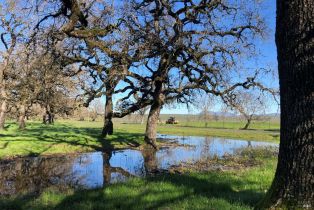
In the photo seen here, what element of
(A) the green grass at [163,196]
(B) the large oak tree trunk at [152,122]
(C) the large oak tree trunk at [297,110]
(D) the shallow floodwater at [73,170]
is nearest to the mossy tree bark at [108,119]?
(B) the large oak tree trunk at [152,122]

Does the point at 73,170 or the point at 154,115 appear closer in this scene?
the point at 73,170

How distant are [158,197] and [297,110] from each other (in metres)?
3.97

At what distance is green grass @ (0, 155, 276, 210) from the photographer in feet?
26.4

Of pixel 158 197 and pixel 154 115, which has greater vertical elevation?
pixel 154 115

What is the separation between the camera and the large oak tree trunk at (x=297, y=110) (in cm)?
591

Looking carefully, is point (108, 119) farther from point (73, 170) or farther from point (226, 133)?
point (226, 133)

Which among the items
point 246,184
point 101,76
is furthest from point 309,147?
point 101,76

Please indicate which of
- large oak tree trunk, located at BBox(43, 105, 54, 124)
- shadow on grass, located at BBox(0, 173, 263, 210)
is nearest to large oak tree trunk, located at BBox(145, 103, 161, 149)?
large oak tree trunk, located at BBox(43, 105, 54, 124)

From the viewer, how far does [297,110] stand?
6000mm

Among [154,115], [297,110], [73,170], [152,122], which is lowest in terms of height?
[73,170]

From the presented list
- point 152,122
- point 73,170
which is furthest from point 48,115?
point 73,170

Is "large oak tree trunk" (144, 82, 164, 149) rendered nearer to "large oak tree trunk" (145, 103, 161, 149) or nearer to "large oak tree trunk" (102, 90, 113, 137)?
"large oak tree trunk" (145, 103, 161, 149)

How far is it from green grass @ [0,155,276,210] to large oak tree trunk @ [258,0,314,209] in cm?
159

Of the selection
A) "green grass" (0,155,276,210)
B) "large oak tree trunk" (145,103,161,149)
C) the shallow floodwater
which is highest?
"large oak tree trunk" (145,103,161,149)
